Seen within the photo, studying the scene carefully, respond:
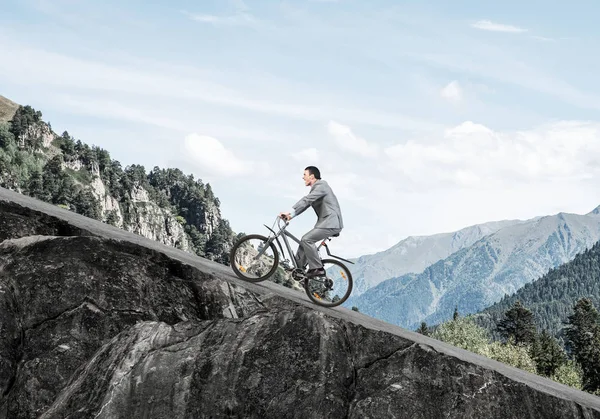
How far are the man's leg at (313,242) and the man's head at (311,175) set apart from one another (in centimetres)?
128

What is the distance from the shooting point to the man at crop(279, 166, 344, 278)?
17594 mm

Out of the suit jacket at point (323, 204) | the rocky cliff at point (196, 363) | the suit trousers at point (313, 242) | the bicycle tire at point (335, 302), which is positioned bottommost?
the rocky cliff at point (196, 363)

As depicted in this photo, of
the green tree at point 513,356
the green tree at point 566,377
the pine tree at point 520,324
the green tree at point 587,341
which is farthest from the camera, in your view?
the pine tree at point 520,324

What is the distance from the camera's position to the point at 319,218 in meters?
17.9

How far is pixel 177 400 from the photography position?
13.7 m

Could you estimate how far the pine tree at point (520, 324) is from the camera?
134250mm

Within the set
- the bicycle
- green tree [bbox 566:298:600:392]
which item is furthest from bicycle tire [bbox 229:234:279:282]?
green tree [bbox 566:298:600:392]

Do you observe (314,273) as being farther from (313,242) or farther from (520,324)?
(520,324)

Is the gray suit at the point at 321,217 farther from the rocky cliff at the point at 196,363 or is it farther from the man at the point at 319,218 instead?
the rocky cliff at the point at 196,363

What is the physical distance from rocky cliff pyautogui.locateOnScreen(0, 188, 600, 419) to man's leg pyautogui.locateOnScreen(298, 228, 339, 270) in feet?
9.54

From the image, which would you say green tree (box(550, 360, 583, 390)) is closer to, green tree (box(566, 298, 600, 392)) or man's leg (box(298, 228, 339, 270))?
green tree (box(566, 298, 600, 392))

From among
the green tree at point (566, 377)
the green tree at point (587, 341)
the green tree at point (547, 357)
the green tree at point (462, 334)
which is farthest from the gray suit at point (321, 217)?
the green tree at point (462, 334)

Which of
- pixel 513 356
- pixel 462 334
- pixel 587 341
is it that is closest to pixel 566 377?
pixel 587 341

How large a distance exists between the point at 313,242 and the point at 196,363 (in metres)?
4.98
